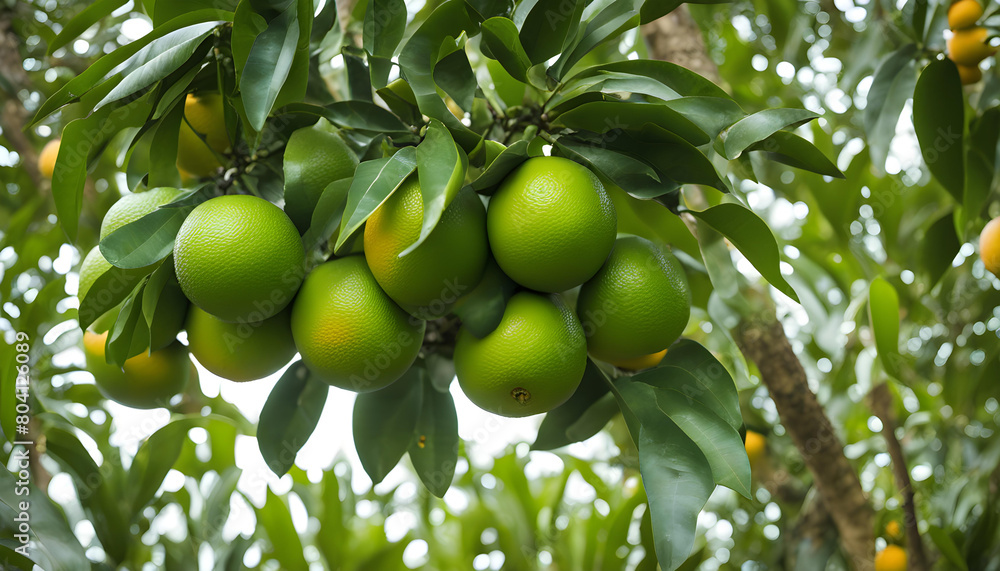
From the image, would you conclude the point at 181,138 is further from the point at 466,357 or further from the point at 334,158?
the point at 466,357

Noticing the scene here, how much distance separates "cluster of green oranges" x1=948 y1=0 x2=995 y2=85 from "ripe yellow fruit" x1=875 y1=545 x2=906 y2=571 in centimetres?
92

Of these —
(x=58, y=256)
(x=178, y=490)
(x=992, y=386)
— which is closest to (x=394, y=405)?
(x=178, y=490)

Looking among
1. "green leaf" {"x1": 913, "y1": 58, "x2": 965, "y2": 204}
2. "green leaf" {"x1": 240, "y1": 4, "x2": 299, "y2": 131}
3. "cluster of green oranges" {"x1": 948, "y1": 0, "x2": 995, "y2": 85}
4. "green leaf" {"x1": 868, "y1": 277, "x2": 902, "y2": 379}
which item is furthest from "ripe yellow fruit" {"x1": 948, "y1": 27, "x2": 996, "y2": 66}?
"green leaf" {"x1": 240, "y1": 4, "x2": 299, "y2": 131}

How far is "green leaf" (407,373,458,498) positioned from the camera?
99cm

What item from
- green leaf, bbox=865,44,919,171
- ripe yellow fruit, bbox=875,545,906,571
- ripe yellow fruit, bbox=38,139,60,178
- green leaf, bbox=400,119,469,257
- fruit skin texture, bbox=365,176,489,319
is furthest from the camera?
ripe yellow fruit, bbox=38,139,60,178

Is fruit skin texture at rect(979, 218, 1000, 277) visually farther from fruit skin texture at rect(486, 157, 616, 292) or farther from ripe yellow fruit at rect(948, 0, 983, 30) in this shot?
fruit skin texture at rect(486, 157, 616, 292)

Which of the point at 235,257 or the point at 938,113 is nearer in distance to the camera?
the point at 235,257

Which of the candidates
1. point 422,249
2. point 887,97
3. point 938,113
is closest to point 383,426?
point 422,249

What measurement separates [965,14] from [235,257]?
1.37 m

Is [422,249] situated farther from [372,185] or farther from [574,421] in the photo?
[574,421]

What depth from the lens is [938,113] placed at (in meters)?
1.15

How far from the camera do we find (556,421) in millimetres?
1031

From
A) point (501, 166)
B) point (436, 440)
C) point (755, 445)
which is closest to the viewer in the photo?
point (501, 166)

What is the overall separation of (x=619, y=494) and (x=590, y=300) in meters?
1.21
